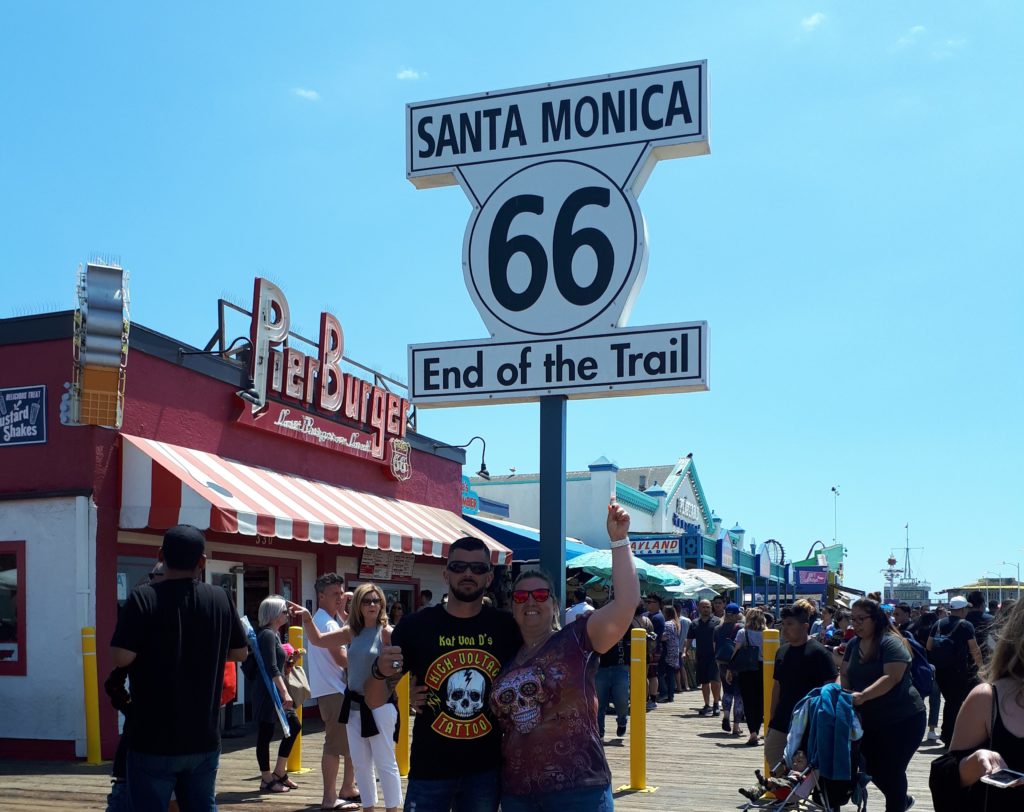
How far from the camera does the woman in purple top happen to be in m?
3.96

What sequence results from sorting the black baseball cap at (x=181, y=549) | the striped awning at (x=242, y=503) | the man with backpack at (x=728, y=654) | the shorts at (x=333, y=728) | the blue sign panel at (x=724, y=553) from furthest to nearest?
the blue sign panel at (x=724, y=553) < the man with backpack at (x=728, y=654) < the striped awning at (x=242, y=503) < the shorts at (x=333, y=728) < the black baseball cap at (x=181, y=549)

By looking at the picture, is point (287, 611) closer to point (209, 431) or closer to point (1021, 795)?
point (209, 431)

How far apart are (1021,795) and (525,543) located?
17982 mm

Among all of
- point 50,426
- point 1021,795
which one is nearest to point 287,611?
point 50,426

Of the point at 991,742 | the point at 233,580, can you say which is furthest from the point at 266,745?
the point at 991,742

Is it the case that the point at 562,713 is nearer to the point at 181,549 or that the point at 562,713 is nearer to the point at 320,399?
the point at 181,549

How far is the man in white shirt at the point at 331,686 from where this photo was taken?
834 centimetres

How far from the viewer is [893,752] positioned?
23.0 ft

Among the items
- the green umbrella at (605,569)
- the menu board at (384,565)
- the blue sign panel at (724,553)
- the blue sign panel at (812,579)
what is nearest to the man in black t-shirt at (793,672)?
the menu board at (384,565)

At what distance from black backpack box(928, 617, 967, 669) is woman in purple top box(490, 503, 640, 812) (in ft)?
31.3

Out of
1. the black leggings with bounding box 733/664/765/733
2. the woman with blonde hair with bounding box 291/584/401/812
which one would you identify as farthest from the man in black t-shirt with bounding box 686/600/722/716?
the woman with blonde hair with bounding box 291/584/401/812

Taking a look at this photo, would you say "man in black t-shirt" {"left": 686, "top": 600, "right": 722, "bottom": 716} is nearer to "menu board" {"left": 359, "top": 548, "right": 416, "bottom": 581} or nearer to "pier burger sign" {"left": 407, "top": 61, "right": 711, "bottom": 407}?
"menu board" {"left": 359, "top": 548, "right": 416, "bottom": 581}

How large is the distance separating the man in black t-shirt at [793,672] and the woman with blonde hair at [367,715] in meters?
2.72

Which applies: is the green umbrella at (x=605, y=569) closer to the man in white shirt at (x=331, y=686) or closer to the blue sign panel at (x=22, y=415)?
the blue sign panel at (x=22, y=415)
